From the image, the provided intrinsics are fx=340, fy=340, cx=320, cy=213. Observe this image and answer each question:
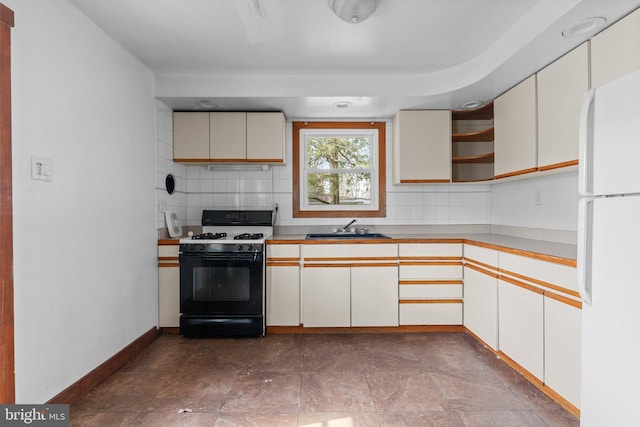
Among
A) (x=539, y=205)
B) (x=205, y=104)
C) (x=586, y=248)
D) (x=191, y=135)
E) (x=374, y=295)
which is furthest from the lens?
(x=191, y=135)

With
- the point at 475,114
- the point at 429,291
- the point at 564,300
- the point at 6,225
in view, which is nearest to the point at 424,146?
the point at 475,114

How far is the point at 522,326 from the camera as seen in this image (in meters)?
2.21

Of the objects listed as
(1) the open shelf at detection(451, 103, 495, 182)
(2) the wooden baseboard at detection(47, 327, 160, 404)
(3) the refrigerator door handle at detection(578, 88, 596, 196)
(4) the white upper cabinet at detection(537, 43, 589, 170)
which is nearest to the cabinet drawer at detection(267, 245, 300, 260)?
(2) the wooden baseboard at detection(47, 327, 160, 404)

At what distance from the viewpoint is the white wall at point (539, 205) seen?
2.53 meters

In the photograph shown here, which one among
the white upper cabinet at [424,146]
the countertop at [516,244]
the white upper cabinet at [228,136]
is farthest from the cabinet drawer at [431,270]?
the white upper cabinet at [228,136]

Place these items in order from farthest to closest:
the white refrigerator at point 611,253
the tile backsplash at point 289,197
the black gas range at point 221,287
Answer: the tile backsplash at point 289,197
the black gas range at point 221,287
the white refrigerator at point 611,253

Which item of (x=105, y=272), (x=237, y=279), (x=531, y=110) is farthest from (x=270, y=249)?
(x=531, y=110)

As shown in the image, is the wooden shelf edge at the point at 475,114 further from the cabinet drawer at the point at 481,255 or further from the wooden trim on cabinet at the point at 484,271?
the wooden trim on cabinet at the point at 484,271

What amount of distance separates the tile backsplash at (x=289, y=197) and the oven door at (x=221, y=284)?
2.67 feet

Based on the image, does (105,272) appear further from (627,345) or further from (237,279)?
(627,345)

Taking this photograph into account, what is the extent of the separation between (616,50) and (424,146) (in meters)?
1.66

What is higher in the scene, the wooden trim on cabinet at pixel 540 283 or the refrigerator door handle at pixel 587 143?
the refrigerator door handle at pixel 587 143

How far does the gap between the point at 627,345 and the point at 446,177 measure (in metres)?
2.27

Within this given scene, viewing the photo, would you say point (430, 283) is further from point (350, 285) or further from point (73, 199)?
point (73, 199)
